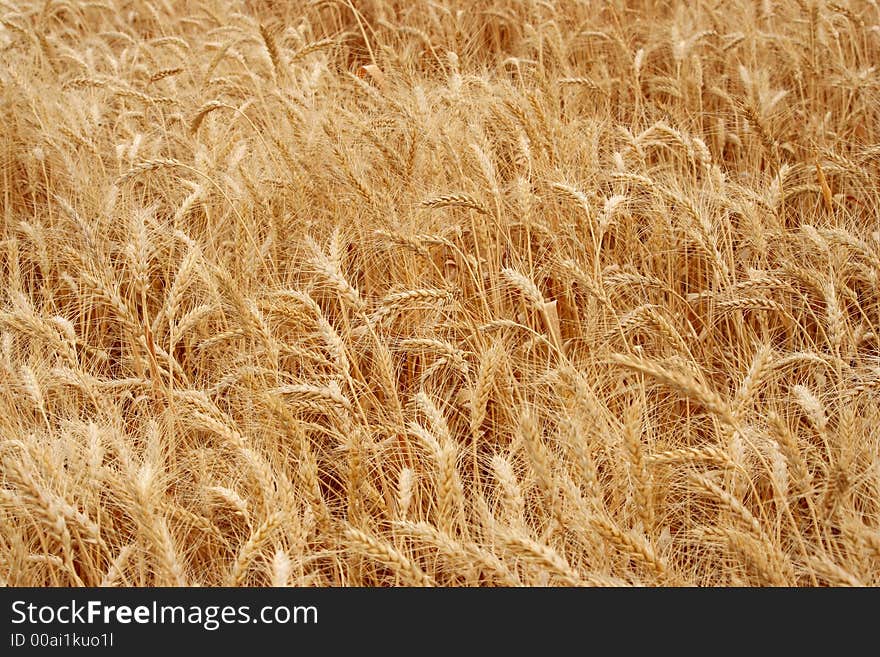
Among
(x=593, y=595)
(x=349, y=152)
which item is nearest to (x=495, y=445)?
(x=593, y=595)

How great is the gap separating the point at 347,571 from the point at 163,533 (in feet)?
1.50

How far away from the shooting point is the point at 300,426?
67.4 inches

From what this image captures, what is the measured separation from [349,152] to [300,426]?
3.74 ft

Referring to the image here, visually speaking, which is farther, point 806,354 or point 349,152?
point 349,152

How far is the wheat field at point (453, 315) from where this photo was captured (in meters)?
1.49

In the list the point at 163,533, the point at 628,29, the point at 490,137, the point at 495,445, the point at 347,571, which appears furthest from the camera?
the point at 628,29

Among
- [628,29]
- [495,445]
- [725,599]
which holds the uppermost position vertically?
[628,29]

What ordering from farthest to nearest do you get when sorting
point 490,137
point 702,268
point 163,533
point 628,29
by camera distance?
1. point 628,29
2. point 490,137
3. point 702,268
4. point 163,533

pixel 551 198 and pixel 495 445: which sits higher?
pixel 551 198

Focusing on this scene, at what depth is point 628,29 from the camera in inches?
143

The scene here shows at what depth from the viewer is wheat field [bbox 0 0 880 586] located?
1.49m

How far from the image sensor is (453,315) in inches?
88.9

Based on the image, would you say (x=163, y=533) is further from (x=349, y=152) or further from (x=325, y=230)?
(x=349, y=152)

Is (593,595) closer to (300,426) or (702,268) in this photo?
(300,426)
